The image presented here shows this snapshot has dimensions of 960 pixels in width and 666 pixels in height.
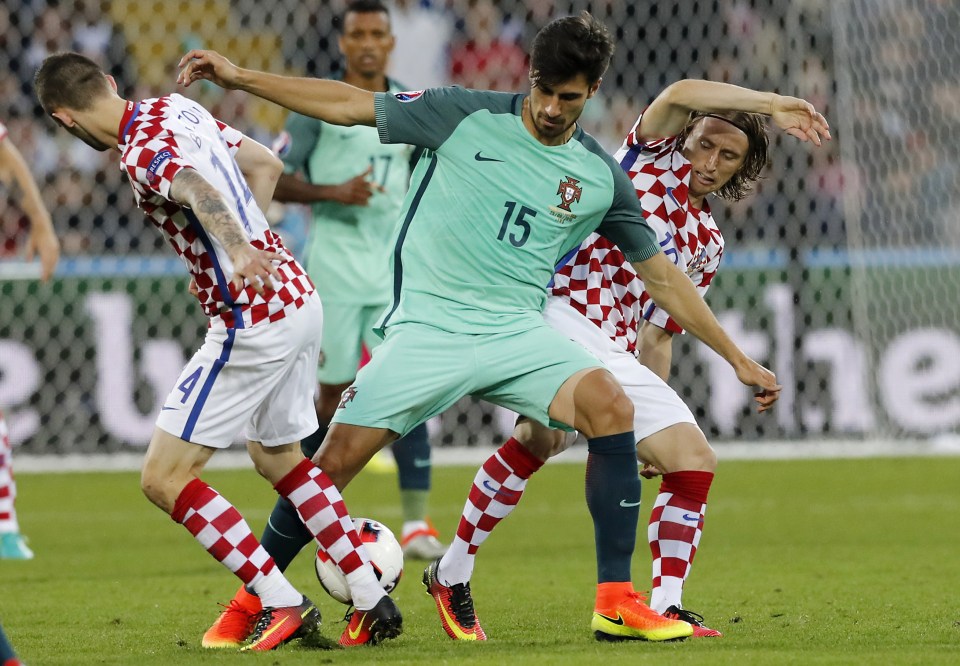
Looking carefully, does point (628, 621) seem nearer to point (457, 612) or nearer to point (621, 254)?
point (457, 612)

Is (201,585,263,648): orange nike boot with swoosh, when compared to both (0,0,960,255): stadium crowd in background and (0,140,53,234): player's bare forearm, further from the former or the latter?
(0,0,960,255): stadium crowd in background

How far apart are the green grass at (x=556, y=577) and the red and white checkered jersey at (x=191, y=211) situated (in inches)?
39.3

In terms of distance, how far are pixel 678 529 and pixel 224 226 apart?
186 centimetres

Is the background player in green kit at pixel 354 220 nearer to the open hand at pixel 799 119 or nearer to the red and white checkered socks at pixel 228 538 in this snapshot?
the red and white checkered socks at pixel 228 538

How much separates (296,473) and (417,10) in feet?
30.9

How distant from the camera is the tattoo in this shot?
3846 millimetres

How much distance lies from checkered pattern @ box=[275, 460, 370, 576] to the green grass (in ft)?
0.93

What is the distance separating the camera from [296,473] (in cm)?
452

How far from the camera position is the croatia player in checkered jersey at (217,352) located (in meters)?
4.28

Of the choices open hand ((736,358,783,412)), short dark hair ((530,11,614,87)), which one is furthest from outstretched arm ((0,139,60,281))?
open hand ((736,358,783,412))

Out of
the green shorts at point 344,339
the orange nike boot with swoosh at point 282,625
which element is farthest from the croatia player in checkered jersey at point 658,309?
the green shorts at point 344,339

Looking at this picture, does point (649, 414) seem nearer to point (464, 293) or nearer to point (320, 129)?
point (464, 293)

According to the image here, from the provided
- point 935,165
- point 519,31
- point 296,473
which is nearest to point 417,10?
point 519,31

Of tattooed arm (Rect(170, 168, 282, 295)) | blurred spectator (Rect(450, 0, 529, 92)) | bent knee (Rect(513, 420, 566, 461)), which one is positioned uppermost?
blurred spectator (Rect(450, 0, 529, 92))
